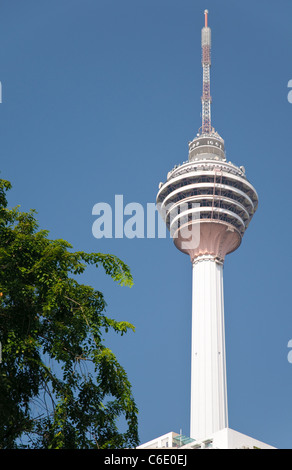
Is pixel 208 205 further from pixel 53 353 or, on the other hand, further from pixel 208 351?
pixel 53 353

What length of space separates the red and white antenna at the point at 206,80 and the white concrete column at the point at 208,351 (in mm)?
30311

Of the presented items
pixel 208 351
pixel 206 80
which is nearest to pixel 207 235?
pixel 208 351

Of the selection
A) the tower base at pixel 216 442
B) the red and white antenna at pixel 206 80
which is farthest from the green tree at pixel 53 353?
the red and white antenna at pixel 206 80

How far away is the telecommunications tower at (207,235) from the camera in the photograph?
93.1 m

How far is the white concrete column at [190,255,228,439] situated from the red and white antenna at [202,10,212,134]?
99.4 ft

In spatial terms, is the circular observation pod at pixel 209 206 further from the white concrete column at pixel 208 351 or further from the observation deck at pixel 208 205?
the white concrete column at pixel 208 351

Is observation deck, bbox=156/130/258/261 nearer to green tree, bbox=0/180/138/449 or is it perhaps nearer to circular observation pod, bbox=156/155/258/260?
circular observation pod, bbox=156/155/258/260

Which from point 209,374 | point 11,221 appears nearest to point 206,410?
point 209,374

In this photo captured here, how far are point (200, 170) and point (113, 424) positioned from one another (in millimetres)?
87549

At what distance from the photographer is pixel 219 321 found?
98.2 metres

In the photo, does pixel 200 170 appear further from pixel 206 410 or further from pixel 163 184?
pixel 206 410

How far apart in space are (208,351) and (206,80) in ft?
174

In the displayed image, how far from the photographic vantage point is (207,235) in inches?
4114

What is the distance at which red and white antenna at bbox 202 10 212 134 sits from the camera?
4820 inches
